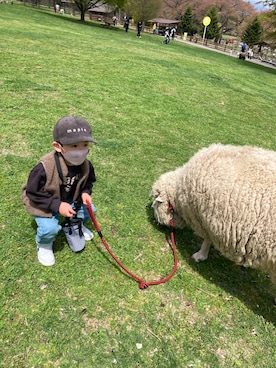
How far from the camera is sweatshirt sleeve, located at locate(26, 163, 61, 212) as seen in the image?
2.57m

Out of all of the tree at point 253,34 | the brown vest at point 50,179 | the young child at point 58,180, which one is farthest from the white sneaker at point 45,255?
the tree at point 253,34

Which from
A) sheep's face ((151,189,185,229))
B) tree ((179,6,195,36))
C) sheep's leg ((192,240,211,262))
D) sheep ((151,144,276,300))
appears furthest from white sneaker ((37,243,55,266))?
tree ((179,6,195,36))

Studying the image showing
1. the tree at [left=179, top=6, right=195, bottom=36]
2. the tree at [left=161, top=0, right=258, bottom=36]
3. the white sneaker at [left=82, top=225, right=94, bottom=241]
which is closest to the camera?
the white sneaker at [left=82, top=225, right=94, bottom=241]

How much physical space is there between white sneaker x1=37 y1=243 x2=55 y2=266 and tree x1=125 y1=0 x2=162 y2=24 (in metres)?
57.5

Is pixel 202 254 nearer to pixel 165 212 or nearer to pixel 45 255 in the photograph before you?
pixel 165 212

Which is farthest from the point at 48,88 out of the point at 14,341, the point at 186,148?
the point at 14,341

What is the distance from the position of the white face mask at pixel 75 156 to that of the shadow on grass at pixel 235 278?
60.4 inches

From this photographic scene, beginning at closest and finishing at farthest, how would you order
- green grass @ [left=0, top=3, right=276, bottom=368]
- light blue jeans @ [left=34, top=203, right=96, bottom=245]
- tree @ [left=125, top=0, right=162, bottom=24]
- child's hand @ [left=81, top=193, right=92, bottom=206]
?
green grass @ [left=0, top=3, right=276, bottom=368] < light blue jeans @ [left=34, top=203, right=96, bottom=245] < child's hand @ [left=81, top=193, right=92, bottom=206] < tree @ [left=125, top=0, right=162, bottom=24]

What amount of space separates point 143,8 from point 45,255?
58.0 m

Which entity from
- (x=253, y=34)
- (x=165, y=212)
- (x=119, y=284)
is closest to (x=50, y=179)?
(x=119, y=284)

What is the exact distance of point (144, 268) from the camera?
3.16 metres

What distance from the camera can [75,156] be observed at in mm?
2598

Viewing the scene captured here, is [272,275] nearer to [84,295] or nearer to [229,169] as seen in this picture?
[229,169]

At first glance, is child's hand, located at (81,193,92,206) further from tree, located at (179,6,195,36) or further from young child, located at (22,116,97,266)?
tree, located at (179,6,195,36)
